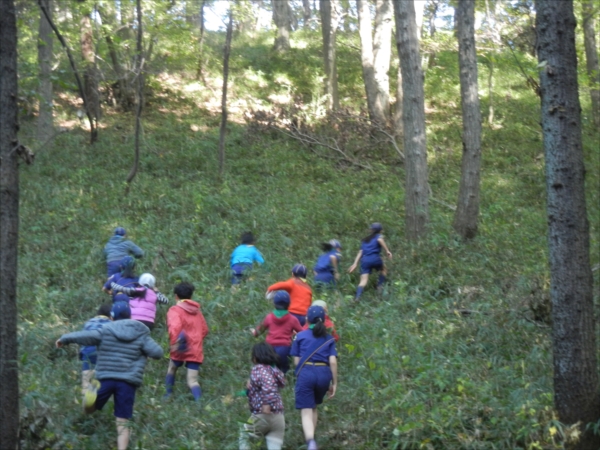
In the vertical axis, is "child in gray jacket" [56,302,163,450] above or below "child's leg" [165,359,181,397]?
above

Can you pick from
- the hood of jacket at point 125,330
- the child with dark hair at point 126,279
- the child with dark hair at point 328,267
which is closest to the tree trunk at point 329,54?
the child with dark hair at point 328,267

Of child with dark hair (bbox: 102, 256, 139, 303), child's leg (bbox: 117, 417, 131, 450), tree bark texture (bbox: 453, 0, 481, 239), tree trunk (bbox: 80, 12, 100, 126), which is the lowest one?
child's leg (bbox: 117, 417, 131, 450)

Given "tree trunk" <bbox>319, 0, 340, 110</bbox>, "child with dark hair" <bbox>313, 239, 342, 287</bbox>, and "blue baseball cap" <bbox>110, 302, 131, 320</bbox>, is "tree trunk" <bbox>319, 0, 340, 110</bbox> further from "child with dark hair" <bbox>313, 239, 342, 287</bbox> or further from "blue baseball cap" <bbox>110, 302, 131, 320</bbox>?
"blue baseball cap" <bbox>110, 302, 131, 320</bbox>

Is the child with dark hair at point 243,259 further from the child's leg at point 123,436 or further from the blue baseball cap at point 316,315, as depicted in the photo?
the child's leg at point 123,436

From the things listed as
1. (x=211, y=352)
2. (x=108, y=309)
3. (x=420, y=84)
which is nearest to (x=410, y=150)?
(x=420, y=84)

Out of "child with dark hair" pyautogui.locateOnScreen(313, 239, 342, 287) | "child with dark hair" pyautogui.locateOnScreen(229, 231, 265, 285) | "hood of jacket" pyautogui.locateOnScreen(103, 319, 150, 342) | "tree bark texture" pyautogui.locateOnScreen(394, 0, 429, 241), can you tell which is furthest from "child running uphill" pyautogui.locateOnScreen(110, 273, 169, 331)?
"tree bark texture" pyautogui.locateOnScreen(394, 0, 429, 241)

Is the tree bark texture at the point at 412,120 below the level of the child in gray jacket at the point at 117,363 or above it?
above

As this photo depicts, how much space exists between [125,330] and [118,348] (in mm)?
200

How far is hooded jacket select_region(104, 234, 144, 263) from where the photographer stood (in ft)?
42.5

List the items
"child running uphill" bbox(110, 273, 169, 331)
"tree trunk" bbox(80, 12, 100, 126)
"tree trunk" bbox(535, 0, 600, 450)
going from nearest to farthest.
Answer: "tree trunk" bbox(535, 0, 600, 450), "child running uphill" bbox(110, 273, 169, 331), "tree trunk" bbox(80, 12, 100, 126)

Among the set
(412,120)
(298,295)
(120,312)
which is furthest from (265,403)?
(412,120)

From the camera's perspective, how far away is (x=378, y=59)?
21.9m

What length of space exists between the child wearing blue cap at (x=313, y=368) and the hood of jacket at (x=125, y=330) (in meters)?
1.70

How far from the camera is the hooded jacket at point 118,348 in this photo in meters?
7.28
